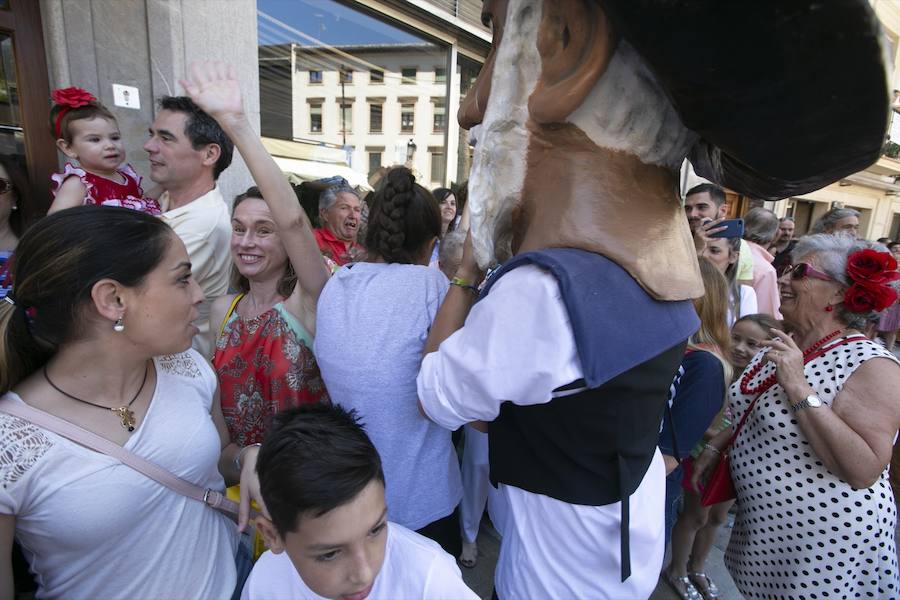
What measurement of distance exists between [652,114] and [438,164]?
7.05 m

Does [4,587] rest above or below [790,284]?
below

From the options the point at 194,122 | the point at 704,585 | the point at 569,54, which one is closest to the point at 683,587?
the point at 704,585

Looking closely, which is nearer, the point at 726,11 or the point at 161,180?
the point at 726,11

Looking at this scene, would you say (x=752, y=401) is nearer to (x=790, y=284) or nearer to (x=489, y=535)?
(x=790, y=284)

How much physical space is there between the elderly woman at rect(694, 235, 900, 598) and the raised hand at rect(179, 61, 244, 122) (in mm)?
2144

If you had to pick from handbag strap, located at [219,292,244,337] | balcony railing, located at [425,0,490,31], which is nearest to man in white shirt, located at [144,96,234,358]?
handbag strap, located at [219,292,244,337]

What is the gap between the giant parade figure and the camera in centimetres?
73

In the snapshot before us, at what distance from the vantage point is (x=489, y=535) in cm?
302

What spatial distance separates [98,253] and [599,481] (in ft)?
4.35

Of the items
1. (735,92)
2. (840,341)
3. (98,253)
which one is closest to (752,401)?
(840,341)

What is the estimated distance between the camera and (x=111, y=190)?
8.52 feet

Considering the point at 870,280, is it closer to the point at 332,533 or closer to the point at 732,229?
the point at 732,229

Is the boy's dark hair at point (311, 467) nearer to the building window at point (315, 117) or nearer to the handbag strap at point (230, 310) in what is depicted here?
the handbag strap at point (230, 310)

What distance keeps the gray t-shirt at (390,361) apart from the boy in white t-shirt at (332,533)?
1.26ft
